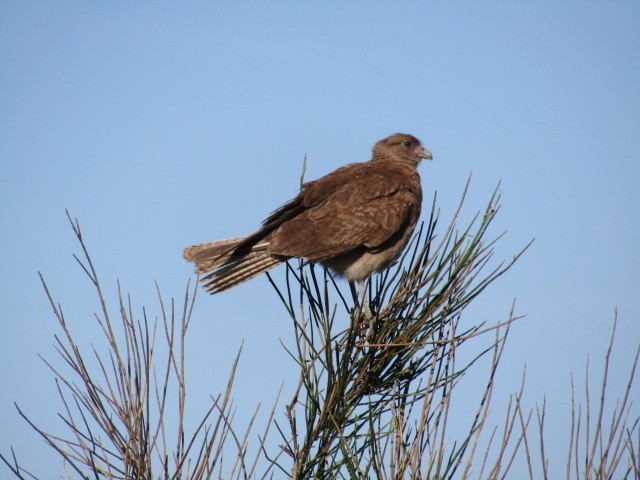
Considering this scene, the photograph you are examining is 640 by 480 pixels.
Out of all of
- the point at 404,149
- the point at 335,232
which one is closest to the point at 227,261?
the point at 335,232

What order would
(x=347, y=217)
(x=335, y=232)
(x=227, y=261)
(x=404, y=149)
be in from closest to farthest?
1. (x=227, y=261)
2. (x=335, y=232)
3. (x=347, y=217)
4. (x=404, y=149)

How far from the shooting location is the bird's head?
320 inches

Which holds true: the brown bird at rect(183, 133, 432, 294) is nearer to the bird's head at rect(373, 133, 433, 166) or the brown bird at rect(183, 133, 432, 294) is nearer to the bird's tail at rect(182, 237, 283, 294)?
the bird's tail at rect(182, 237, 283, 294)

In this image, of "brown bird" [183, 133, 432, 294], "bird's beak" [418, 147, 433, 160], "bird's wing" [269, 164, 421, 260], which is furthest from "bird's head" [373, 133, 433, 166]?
"bird's wing" [269, 164, 421, 260]

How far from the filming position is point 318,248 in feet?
19.9

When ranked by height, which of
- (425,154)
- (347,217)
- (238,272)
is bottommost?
(238,272)

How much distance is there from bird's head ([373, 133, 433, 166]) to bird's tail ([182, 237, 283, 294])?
2658 mm

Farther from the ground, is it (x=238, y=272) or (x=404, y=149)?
(x=404, y=149)

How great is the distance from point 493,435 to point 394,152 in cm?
517

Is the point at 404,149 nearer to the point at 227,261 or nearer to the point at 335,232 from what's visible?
the point at 335,232

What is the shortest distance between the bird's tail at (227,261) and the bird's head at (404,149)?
2658 mm

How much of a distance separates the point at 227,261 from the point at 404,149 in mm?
3058

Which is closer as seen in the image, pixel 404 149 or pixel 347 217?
pixel 347 217

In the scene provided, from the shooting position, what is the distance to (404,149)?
8141mm
